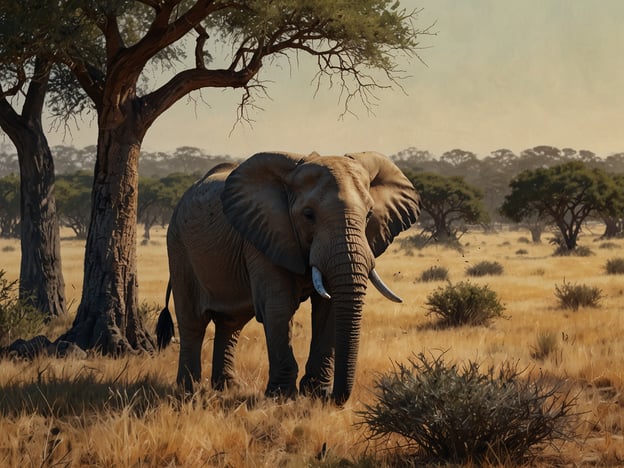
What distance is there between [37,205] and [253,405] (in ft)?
26.2

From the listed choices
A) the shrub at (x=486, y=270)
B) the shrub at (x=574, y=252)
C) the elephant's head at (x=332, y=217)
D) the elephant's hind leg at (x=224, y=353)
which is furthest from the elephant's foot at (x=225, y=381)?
the shrub at (x=574, y=252)

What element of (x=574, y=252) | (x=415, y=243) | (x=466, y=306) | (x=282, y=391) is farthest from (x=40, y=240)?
(x=415, y=243)

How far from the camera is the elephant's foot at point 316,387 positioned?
680cm

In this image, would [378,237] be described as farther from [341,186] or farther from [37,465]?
[37,465]

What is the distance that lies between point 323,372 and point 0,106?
8.53m

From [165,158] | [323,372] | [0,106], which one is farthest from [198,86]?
[165,158]

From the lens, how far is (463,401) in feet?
16.6

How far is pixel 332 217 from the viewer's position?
20.4 ft

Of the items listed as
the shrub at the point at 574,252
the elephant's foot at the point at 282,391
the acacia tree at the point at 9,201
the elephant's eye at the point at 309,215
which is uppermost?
the acacia tree at the point at 9,201

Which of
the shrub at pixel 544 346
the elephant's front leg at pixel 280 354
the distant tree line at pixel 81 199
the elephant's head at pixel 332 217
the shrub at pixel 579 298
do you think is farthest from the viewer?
the distant tree line at pixel 81 199

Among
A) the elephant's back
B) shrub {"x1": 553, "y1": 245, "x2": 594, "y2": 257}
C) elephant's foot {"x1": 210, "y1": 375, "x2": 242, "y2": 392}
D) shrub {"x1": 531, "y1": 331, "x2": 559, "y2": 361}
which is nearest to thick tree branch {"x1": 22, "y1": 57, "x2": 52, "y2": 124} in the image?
the elephant's back

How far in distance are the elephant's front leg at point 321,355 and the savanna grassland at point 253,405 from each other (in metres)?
0.30

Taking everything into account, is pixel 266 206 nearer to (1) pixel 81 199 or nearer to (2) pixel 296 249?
(2) pixel 296 249

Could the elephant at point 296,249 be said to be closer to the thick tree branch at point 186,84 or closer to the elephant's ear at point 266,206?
the elephant's ear at point 266,206
